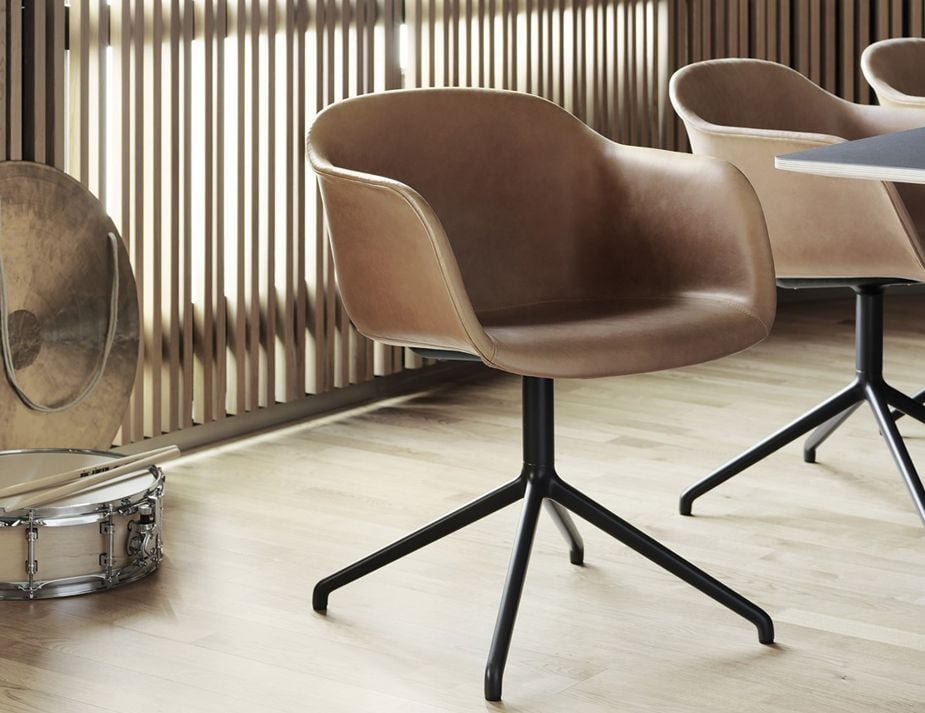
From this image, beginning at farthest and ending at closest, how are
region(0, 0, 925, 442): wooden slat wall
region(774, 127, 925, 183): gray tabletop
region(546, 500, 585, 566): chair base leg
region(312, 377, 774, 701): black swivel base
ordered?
region(0, 0, 925, 442): wooden slat wall, region(546, 500, 585, 566): chair base leg, region(312, 377, 774, 701): black swivel base, region(774, 127, 925, 183): gray tabletop

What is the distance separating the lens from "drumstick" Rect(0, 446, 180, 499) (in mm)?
2641

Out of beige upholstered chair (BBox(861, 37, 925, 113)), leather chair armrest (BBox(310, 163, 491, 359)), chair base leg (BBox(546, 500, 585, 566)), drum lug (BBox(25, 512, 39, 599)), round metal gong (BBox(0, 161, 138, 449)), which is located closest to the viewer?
leather chair armrest (BBox(310, 163, 491, 359))

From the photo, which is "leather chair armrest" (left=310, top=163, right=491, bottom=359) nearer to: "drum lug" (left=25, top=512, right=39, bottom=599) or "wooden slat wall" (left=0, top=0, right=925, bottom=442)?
"drum lug" (left=25, top=512, right=39, bottom=599)

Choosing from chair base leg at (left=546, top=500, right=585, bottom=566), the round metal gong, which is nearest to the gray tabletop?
chair base leg at (left=546, top=500, right=585, bottom=566)

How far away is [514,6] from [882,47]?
1152 mm

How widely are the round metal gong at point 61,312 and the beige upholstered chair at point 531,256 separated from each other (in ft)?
2.82

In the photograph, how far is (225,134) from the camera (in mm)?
3645

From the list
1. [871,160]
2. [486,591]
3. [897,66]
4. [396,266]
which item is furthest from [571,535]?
[897,66]

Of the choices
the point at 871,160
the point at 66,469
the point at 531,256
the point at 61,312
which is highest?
the point at 871,160

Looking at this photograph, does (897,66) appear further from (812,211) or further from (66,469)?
(66,469)

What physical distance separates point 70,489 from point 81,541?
95mm

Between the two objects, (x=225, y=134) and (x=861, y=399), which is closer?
(x=861, y=399)

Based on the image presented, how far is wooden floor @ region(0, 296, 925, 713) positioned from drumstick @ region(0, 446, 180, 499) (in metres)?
0.20

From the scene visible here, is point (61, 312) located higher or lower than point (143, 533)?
higher
